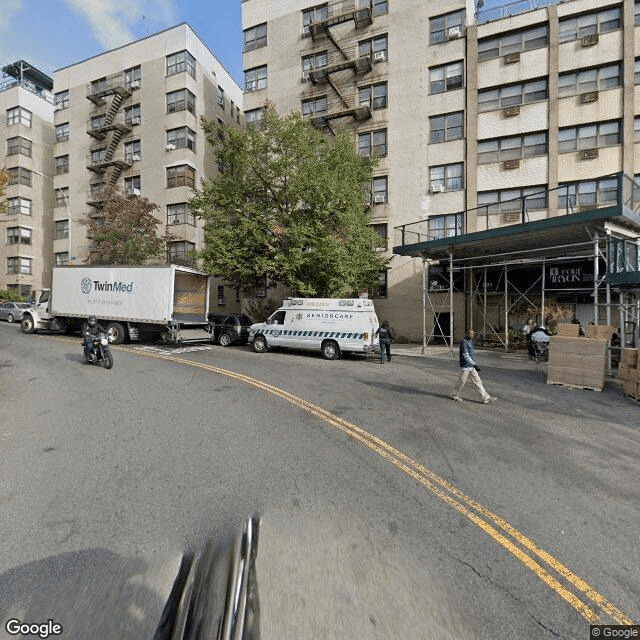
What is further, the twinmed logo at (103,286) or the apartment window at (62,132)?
the apartment window at (62,132)

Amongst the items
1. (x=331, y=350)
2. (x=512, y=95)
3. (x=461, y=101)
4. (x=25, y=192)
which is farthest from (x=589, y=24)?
(x=25, y=192)

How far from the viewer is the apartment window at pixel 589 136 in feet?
66.4

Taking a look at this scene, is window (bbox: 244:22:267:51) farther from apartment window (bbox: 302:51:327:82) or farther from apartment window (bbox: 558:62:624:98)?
apartment window (bbox: 558:62:624:98)

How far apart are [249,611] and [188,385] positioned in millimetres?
7382

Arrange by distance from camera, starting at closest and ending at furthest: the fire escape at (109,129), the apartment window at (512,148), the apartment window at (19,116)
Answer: the apartment window at (512,148) < the fire escape at (109,129) < the apartment window at (19,116)

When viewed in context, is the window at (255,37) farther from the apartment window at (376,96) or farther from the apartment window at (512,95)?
the apartment window at (512,95)

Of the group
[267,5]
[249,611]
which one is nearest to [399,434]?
[249,611]

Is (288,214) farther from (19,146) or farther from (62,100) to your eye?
(19,146)

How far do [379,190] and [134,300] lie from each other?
17.2 meters

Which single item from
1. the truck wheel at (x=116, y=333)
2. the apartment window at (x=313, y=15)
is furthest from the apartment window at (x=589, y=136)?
the truck wheel at (x=116, y=333)

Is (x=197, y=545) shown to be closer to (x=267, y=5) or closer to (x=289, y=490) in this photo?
(x=289, y=490)

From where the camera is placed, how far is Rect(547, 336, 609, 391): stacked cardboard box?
9.78 meters

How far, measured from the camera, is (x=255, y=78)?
28859 millimetres

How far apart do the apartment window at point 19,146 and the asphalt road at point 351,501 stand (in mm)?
42600
